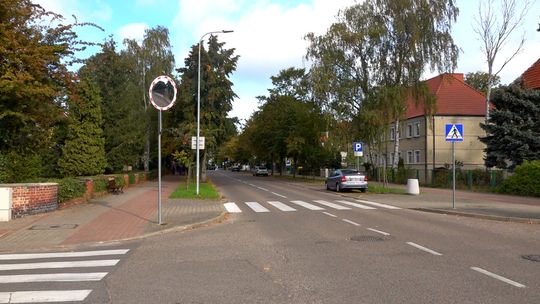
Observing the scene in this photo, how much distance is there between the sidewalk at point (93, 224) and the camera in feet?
36.8

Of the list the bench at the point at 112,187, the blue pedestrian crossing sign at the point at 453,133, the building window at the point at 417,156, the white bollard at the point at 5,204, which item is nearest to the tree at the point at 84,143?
the bench at the point at 112,187

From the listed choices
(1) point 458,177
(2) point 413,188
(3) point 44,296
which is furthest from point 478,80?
(3) point 44,296

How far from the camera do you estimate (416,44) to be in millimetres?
32375

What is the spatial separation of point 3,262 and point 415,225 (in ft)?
31.6

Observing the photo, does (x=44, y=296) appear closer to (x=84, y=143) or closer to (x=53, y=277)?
(x=53, y=277)

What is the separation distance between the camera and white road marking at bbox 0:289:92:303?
243 inches

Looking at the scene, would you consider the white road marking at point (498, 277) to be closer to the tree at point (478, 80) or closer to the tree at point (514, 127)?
the tree at point (514, 127)

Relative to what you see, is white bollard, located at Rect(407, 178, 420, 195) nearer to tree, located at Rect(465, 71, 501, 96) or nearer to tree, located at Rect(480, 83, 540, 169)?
tree, located at Rect(480, 83, 540, 169)

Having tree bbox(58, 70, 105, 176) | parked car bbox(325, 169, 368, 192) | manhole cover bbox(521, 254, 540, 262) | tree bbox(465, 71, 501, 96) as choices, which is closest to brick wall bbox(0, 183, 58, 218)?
manhole cover bbox(521, 254, 540, 262)

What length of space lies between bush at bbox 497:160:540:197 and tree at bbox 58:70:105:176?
78.7 feet

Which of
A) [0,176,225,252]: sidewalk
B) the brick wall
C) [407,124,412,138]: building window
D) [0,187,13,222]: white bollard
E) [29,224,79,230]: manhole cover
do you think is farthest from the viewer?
[407,124,412,138]: building window

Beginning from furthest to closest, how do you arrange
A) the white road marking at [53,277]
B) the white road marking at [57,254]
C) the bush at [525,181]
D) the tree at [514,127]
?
the tree at [514,127] < the bush at [525,181] < the white road marking at [57,254] < the white road marking at [53,277]

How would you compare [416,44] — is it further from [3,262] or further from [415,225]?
[3,262]

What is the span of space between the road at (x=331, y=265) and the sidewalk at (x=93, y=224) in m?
0.97
